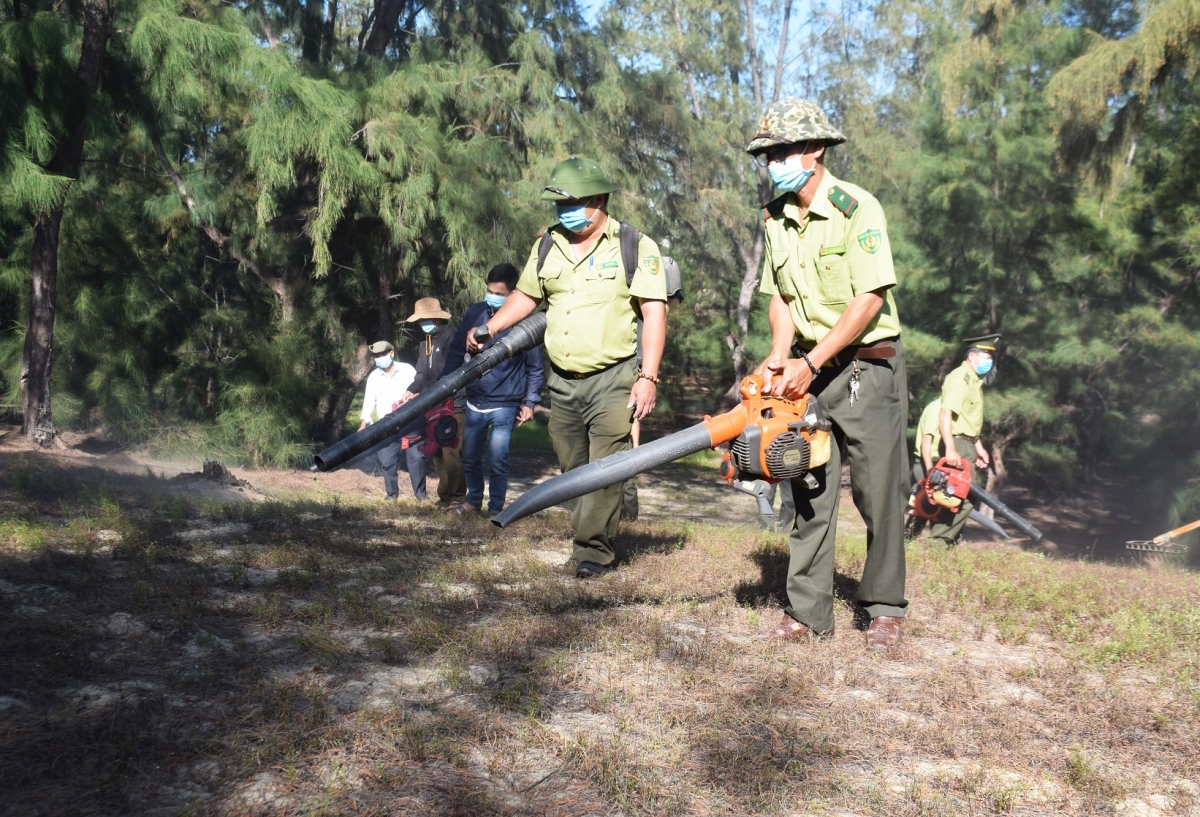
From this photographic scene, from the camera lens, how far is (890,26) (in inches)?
1078

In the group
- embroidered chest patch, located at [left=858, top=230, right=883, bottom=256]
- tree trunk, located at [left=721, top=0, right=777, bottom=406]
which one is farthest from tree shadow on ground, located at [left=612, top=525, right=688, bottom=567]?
tree trunk, located at [left=721, top=0, right=777, bottom=406]

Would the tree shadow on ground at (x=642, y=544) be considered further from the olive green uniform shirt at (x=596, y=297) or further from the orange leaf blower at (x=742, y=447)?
the orange leaf blower at (x=742, y=447)

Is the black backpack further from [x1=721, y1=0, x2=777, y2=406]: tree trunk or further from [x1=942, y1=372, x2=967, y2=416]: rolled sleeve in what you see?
[x1=721, y1=0, x2=777, y2=406]: tree trunk

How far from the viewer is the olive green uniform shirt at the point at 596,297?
4.90 metres

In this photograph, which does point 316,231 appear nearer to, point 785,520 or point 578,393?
point 785,520

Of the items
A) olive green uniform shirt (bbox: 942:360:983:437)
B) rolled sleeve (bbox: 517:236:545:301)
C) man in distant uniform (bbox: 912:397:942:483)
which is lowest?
man in distant uniform (bbox: 912:397:942:483)

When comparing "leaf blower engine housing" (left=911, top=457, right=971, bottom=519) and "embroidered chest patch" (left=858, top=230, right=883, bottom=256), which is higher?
"embroidered chest patch" (left=858, top=230, right=883, bottom=256)

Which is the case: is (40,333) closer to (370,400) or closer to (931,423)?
(370,400)

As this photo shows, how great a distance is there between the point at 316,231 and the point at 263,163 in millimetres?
1021

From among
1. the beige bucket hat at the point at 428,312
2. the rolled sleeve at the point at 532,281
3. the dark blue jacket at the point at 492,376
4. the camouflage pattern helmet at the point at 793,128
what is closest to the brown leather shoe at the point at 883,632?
the camouflage pattern helmet at the point at 793,128

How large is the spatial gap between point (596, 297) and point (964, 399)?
16.3 feet

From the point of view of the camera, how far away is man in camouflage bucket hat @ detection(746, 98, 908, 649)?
12.9 feet

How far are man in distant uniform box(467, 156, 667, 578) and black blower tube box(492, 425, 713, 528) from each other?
0.98 meters

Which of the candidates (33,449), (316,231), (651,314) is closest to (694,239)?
(316,231)
